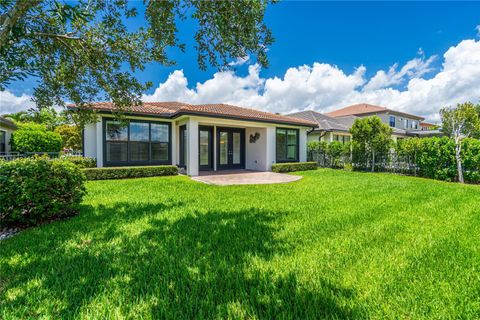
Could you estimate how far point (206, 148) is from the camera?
1514cm

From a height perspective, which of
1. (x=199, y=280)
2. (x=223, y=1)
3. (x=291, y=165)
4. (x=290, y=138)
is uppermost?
(x=223, y=1)

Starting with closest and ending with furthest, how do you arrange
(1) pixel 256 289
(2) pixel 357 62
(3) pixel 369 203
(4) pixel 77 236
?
(1) pixel 256 289 < (4) pixel 77 236 < (3) pixel 369 203 < (2) pixel 357 62

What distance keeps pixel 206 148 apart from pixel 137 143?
169 inches

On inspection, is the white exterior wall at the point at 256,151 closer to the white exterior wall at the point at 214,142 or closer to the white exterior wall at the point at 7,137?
the white exterior wall at the point at 214,142

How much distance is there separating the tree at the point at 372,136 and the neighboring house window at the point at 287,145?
4.05m

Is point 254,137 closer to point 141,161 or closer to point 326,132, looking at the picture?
point 141,161

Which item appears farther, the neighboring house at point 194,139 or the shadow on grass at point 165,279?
the neighboring house at point 194,139

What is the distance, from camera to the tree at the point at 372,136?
14.0 meters

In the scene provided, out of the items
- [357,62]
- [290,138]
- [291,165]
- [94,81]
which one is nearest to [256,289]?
[94,81]

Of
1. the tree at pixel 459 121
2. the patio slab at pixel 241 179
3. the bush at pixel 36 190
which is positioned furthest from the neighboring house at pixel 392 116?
the bush at pixel 36 190

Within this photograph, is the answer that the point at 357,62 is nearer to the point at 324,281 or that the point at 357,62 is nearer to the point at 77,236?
the point at 324,281

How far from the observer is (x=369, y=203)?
6.52 m

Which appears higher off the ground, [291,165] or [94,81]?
[94,81]

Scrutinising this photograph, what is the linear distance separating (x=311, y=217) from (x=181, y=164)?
11162 millimetres
